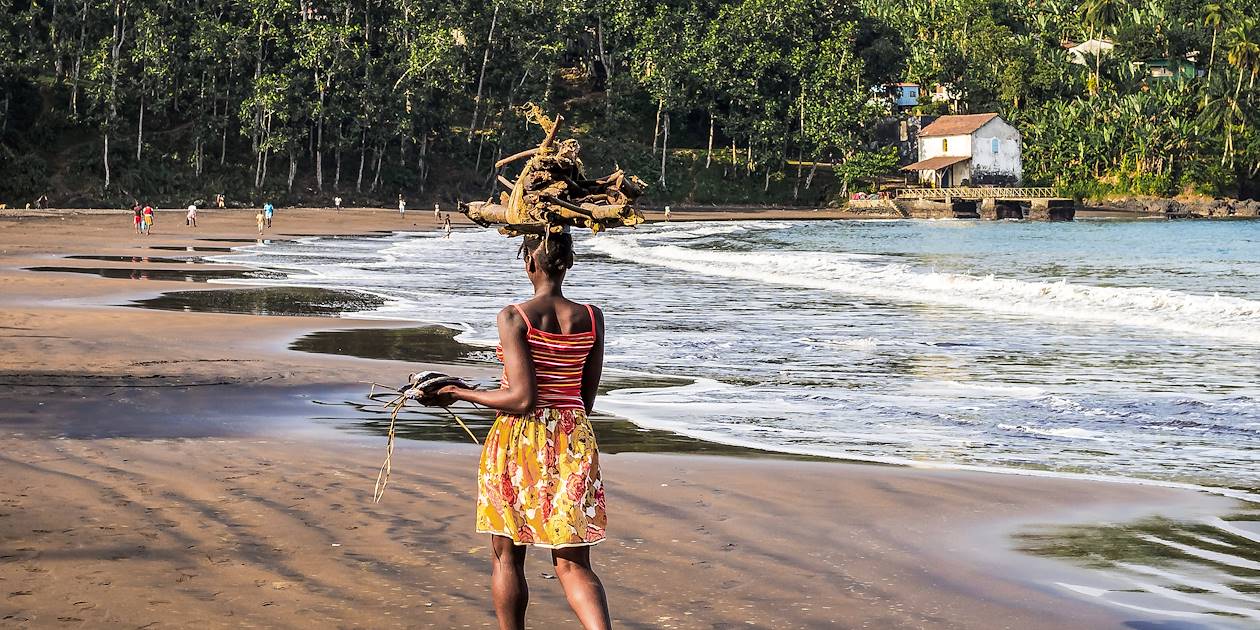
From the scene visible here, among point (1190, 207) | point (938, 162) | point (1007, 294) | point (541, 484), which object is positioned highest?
point (938, 162)

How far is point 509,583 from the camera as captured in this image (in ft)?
16.0

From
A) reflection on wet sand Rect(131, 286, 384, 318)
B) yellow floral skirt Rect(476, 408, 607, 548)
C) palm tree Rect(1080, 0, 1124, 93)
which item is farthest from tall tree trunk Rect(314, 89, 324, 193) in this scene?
yellow floral skirt Rect(476, 408, 607, 548)

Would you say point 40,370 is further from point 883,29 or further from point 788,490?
point 883,29

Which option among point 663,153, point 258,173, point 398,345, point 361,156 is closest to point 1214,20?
point 663,153

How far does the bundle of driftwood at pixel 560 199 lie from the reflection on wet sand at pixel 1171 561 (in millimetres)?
2954

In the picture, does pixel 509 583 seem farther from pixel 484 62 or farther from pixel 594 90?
pixel 594 90

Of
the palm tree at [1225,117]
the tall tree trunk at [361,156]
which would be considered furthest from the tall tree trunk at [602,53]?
the palm tree at [1225,117]

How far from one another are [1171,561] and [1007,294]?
71.7 ft

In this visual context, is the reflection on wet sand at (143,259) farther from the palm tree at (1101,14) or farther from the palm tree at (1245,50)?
the palm tree at (1101,14)

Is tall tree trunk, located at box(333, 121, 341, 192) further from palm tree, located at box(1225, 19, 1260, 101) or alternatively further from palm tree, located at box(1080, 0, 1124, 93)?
palm tree, located at box(1225, 19, 1260, 101)

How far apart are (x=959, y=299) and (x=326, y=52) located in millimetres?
57074

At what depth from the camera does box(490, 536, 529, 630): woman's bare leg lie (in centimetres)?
488

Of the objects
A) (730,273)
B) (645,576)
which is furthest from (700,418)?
(730,273)

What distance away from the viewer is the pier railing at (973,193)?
3955 inches
